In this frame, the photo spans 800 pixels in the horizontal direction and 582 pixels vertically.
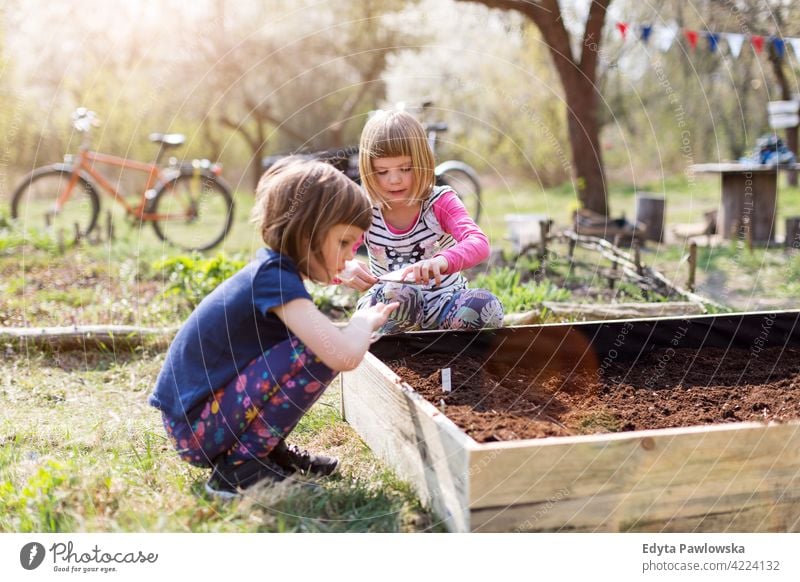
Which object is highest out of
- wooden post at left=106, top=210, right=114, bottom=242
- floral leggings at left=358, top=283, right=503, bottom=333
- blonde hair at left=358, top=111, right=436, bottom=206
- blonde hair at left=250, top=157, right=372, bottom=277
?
blonde hair at left=358, top=111, right=436, bottom=206

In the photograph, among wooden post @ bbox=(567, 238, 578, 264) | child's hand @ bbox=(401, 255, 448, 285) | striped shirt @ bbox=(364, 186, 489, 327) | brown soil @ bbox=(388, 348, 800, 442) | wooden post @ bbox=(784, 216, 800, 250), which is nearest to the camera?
brown soil @ bbox=(388, 348, 800, 442)

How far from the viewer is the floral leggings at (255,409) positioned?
6.46 ft

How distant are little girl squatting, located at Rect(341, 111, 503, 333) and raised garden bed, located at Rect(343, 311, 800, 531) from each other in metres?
0.16

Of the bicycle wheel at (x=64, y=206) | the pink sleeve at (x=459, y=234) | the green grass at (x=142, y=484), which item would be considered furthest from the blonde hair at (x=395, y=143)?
the bicycle wheel at (x=64, y=206)

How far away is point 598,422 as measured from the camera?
2301 millimetres

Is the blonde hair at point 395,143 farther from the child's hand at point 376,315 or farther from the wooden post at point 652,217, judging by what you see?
the wooden post at point 652,217

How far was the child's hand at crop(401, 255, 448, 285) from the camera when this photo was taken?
2455 mm

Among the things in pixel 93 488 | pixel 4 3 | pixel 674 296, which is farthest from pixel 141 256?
pixel 4 3

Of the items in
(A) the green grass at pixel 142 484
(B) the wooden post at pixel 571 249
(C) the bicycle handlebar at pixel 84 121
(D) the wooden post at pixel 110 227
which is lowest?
(A) the green grass at pixel 142 484

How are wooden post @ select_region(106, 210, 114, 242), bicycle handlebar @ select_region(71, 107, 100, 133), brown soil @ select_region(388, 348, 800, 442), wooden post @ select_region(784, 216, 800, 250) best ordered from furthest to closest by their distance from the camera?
wooden post @ select_region(784, 216, 800, 250)
bicycle handlebar @ select_region(71, 107, 100, 133)
wooden post @ select_region(106, 210, 114, 242)
brown soil @ select_region(388, 348, 800, 442)

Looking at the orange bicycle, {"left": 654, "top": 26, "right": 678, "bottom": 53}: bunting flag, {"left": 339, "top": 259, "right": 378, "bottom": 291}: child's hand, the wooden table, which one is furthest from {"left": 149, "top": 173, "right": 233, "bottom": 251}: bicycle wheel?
{"left": 339, "top": 259, "right": 378, "bottom": 291}: child's hand

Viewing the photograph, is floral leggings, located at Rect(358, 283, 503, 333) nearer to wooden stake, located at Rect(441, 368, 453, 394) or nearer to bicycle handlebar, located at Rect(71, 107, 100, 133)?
wooden stake, located at Rect(441, 368, 453, 394)

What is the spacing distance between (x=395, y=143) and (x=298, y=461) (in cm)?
99

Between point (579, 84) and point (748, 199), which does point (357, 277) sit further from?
point (748, 199)
